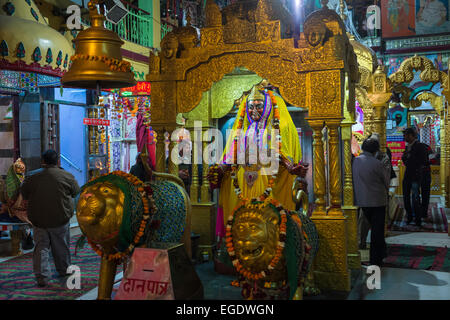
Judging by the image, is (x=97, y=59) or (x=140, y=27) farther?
(x=140, y=27)

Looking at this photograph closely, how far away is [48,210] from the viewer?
5438 mm

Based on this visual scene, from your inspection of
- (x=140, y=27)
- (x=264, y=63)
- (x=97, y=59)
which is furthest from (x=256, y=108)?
(x=140, y=27)

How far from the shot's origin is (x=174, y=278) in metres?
3.46

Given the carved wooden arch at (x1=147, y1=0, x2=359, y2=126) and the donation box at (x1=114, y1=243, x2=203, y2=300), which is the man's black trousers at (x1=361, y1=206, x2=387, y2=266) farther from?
the donation box at (x1=114, y1=243, x2=203, y2=300)

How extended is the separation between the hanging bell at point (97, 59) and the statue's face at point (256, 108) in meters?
1.71

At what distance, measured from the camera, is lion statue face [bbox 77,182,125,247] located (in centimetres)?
354

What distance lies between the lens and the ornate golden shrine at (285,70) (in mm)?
4711

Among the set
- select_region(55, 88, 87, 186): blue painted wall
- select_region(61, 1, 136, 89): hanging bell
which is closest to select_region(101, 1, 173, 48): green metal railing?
select_region(55, 88, 87, 186): blue painted wall

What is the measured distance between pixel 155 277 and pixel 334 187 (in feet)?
7.44

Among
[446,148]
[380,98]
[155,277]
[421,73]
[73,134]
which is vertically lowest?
[155,277]

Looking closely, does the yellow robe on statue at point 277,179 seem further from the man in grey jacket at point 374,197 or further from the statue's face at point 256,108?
the man in grey jacket at point 374,197

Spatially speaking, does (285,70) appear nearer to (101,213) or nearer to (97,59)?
(97,59)

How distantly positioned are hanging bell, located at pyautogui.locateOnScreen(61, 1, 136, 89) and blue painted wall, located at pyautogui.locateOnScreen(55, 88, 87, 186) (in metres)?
7.09
